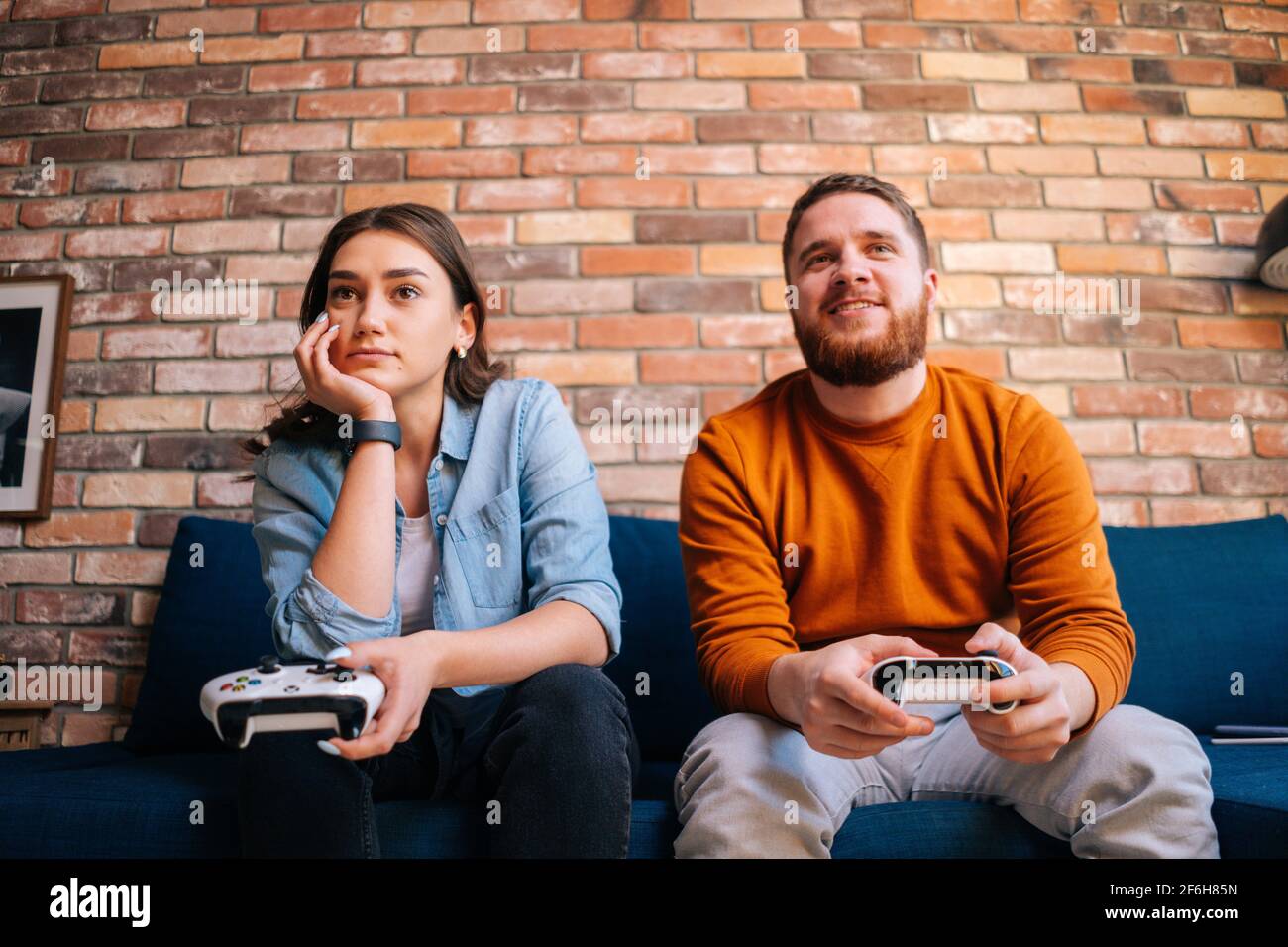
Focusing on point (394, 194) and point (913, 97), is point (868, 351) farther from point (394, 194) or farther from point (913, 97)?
point (394, 194)

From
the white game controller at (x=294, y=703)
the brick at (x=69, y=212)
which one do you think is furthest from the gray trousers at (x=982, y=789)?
the brick at (x=69, y=212)

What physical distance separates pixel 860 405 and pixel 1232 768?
2.21 ft

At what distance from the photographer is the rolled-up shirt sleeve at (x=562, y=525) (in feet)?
3.46

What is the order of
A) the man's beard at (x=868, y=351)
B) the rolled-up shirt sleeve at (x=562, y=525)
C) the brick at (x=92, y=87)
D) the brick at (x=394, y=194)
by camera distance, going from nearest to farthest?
the rolled-up shirt sleeve at (x=562, y=525), the man's beard at (x=868, y=351), the brick at (x=394, y=194), the brick at (x=92, y=87)

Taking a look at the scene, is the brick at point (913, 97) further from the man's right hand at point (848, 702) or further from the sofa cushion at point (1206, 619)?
Result: the man's right hand at point (848, 702)

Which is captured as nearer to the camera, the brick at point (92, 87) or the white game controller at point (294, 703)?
the white game controller at point (294, 703)

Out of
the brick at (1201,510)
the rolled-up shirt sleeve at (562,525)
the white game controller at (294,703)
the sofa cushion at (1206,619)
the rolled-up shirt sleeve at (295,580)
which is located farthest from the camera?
the brick at (1201,510)

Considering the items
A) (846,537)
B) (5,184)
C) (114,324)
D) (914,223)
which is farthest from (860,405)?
(5,184)

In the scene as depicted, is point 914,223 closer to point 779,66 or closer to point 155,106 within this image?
point 779,66

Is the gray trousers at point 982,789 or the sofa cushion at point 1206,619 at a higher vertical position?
the sofa cushion at point 1206,619

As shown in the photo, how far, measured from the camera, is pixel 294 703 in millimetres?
772

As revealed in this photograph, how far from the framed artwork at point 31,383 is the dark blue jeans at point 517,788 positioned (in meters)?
1.30

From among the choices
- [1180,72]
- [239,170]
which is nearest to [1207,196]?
[1180,72]

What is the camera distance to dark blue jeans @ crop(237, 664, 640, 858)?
828 millimetres
